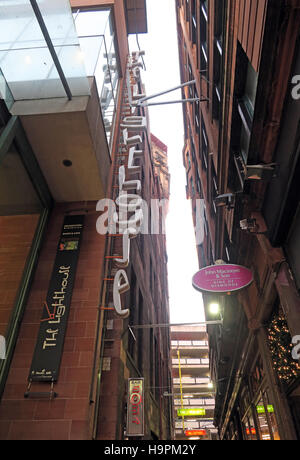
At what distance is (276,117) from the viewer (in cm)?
580

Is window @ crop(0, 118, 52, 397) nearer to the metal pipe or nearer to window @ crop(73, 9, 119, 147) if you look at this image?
the metal pipe

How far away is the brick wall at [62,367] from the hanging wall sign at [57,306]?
0.14 metres

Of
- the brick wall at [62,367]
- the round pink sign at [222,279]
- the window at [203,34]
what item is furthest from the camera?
the window at [203,34]

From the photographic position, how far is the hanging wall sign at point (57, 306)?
651cm

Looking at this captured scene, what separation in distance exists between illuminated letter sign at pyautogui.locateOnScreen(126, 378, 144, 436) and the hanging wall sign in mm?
2459

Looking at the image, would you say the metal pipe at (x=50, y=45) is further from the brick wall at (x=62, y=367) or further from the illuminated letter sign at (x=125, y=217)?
the brick wall at (x=62, y=367)

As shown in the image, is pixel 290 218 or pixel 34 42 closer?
pixel 290 218

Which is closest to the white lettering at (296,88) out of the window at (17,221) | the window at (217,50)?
the window at (217,50)

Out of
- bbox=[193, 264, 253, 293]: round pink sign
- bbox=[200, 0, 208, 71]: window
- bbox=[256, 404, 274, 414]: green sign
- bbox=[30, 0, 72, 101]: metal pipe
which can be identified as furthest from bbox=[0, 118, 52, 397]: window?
bbox=[200, 0, 208, 71]: window
